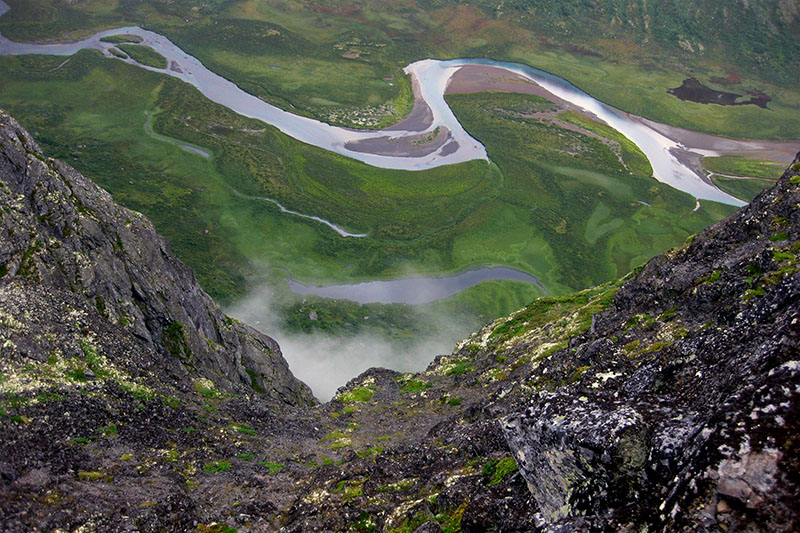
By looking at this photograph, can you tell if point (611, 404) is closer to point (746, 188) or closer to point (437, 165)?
Result: point (437, 165)

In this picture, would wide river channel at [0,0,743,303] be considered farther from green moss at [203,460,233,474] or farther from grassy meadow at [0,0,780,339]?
green moss at [203,460,233,474]

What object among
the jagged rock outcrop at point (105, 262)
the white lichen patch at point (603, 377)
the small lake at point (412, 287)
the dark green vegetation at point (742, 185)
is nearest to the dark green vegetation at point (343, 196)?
the small lake at point (412, 287)

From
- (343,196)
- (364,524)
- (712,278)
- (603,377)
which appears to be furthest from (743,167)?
(364,524)

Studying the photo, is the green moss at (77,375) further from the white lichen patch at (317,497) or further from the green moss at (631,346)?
the green moss at (631,346)

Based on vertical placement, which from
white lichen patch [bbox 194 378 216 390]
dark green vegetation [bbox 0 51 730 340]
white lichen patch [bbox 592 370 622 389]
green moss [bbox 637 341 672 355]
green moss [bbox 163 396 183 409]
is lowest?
dark green vegetation [bbox 0 51 730 340]

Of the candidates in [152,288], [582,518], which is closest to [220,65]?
[152,288]

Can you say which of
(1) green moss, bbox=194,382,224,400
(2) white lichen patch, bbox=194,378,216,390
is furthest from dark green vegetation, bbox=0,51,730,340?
(1) green moss, bbox=194,382,224,400
